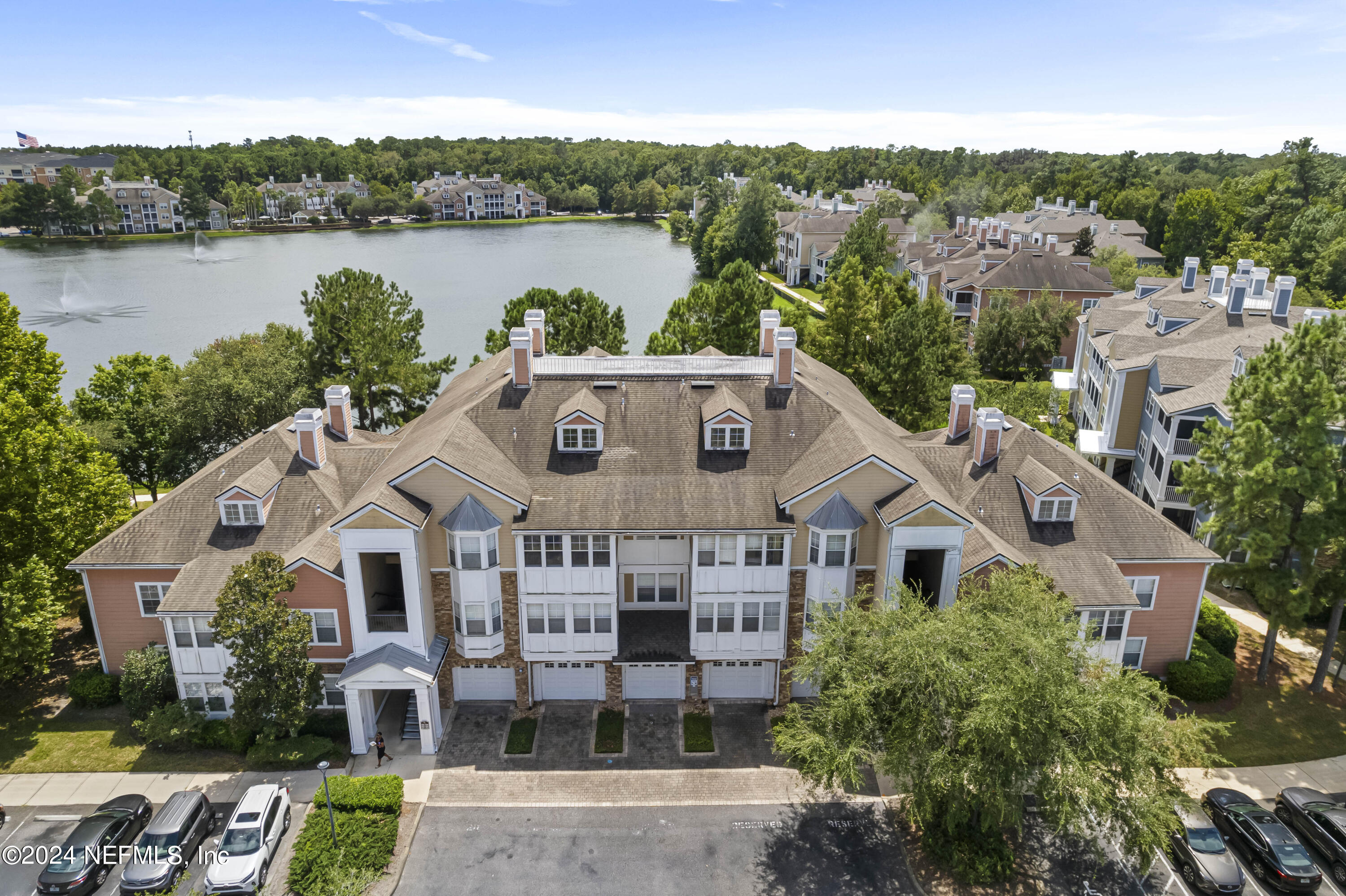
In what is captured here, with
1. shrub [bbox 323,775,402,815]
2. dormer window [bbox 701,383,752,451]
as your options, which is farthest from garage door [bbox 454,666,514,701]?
dormer window [bbox 701,383,752,451]

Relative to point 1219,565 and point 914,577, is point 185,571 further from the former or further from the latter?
point 1219,565

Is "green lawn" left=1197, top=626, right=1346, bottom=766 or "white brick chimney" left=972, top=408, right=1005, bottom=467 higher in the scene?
"white brick chimney" left=972, top=408, right=1005, bottom=467

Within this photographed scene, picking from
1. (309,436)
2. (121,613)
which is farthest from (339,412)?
(121,613)

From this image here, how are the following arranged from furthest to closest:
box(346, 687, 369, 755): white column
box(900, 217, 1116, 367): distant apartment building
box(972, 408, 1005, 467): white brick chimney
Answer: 1. box(900, 217, 1116, 367): distant apartment building
2. box(972, 408, 1005, 467): white brick chimney
3. box(346, 687, 369, 755): white column

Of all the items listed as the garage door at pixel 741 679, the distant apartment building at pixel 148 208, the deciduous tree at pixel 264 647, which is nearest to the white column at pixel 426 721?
the deciduous tree at pixel 264 647

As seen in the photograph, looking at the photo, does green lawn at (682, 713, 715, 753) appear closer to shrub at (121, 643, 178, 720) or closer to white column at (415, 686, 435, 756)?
white column at (415, 686, 435, 756)

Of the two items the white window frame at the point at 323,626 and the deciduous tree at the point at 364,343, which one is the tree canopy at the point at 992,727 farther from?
the deciduous tree at the point at 364,343

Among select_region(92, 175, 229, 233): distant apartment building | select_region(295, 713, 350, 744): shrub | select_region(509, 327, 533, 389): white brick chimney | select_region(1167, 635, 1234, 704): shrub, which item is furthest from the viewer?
select_region(92, 175, 229, 233): distant apartment building

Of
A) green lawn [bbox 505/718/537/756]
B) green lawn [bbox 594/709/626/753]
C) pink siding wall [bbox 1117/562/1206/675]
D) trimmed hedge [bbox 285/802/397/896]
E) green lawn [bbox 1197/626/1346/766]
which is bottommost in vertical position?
green lawn [bbox 594/709/626/753]
